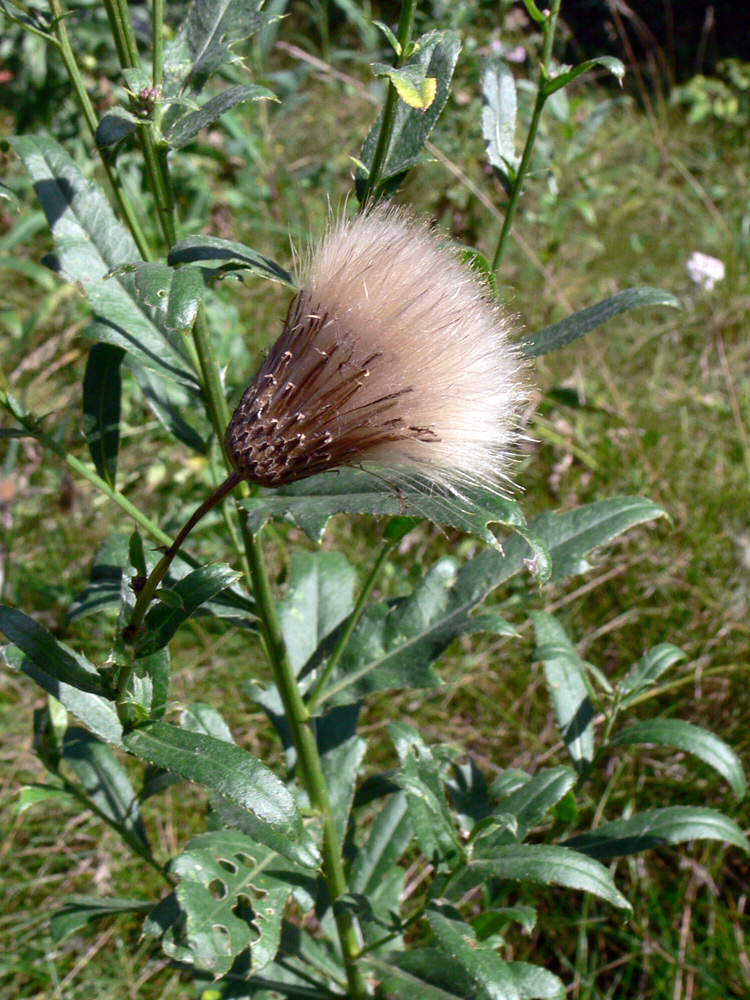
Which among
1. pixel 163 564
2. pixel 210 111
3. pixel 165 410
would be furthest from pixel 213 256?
pixel 165 410

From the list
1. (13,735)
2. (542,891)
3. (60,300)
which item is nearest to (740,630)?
(542,891)

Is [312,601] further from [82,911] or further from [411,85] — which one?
[411,85]

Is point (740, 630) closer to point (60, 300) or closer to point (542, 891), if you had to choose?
point (542, 891)

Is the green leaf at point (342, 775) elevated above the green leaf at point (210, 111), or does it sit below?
below

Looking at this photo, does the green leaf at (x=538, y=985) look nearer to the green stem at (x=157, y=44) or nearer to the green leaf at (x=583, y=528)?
the green leaf at (x=583, y=528)

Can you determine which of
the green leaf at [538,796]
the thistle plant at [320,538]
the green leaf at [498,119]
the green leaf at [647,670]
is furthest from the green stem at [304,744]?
the green leaf at [498,119]

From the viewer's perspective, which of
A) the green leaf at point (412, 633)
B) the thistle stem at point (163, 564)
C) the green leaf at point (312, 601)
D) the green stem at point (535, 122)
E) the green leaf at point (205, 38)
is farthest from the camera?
the green leaf at point (312, 601)
